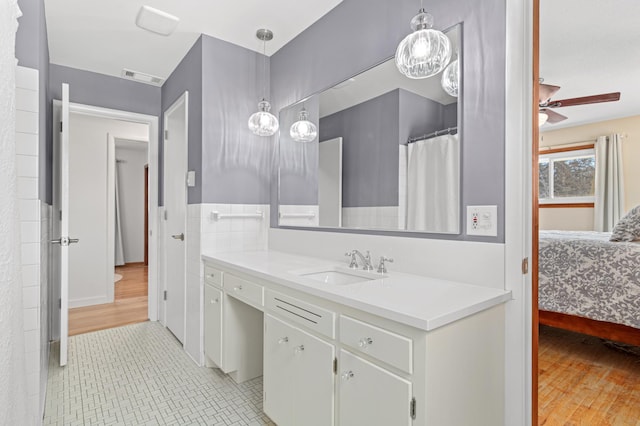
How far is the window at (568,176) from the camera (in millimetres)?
4957

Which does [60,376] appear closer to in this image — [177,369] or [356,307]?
[177,369]

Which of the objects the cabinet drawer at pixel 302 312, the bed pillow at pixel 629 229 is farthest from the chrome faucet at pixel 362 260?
the bed pillow at pixel 629 229

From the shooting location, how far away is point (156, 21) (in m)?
2.32

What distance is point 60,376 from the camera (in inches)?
92.2

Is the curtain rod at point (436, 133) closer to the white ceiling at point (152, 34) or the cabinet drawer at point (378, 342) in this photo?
the cabinet drawer at point (378, 342)

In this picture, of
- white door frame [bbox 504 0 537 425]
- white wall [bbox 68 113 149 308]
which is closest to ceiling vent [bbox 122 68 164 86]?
white wall [bbox 68 113 149 308]

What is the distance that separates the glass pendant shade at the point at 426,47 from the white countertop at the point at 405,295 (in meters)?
0.93

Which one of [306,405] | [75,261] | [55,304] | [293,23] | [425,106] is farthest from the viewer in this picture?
[75,261]

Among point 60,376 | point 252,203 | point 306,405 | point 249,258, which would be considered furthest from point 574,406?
point 60,376

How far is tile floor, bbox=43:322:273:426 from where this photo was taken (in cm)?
187

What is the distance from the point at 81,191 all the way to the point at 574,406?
16.6ft

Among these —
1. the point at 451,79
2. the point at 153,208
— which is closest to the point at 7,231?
the point at 451,79

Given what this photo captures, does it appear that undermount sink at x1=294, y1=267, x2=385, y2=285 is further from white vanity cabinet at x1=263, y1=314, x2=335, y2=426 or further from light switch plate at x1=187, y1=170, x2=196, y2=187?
light switch plate at x1=187, y1=170, x2=196, y2=187

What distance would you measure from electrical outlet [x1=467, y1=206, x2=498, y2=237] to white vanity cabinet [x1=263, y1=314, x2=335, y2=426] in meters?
0.80
